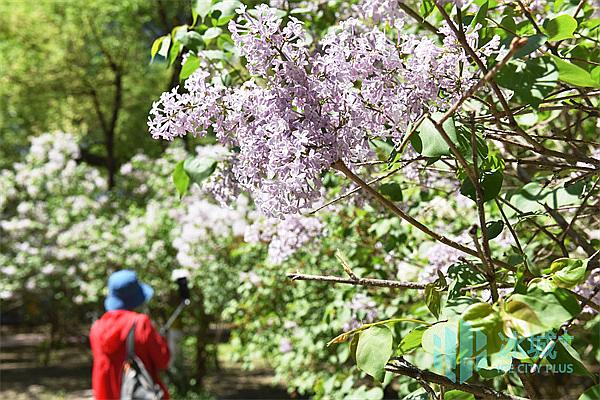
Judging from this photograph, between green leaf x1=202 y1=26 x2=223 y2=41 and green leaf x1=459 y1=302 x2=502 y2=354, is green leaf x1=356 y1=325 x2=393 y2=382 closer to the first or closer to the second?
green leaf x1=459 y1=302 x2=502 y2=354

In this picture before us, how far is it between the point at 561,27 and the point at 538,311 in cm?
50

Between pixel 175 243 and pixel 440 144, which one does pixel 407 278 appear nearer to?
pixel 440 144

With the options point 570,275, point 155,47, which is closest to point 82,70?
point 155,47

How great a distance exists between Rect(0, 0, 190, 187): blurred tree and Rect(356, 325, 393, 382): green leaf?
46.7 ft

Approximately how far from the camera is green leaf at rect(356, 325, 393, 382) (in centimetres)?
95

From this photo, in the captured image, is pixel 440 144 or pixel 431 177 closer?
pixel 440 144

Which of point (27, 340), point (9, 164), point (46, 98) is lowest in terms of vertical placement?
point (27, 340)

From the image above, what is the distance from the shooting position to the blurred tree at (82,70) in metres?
15.1

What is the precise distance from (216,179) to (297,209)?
21.4 inches

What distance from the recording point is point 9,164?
15641 mm

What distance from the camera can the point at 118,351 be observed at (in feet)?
15.0

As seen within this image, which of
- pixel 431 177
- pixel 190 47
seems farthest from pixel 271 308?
pixel 190 47

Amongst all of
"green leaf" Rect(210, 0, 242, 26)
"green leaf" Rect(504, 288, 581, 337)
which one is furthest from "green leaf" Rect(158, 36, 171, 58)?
"green leaf" Rect(504, 288, 581, 337)

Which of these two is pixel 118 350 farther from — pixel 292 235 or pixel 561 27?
pixel 561 27
